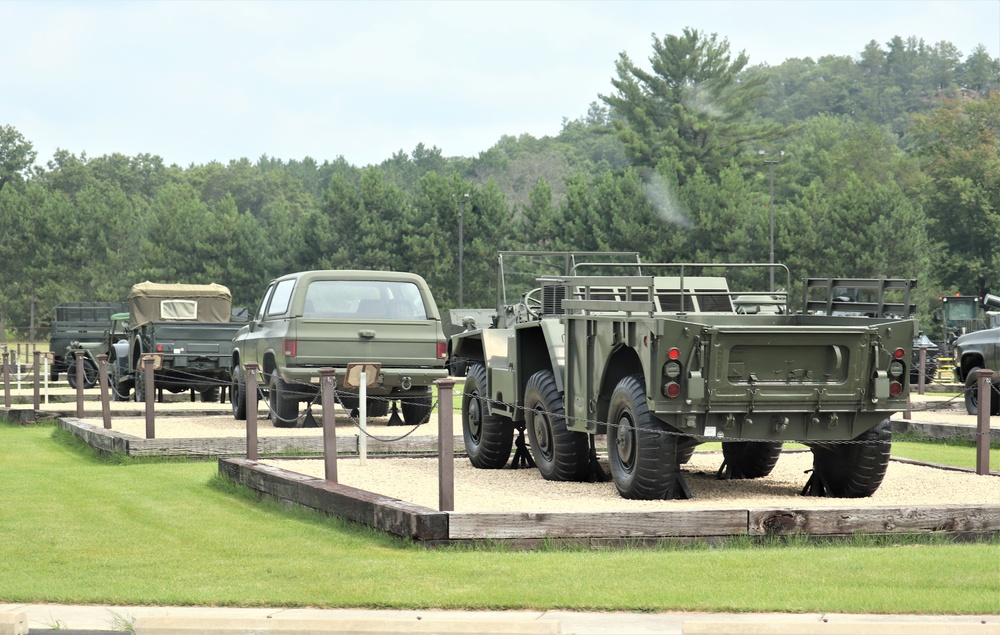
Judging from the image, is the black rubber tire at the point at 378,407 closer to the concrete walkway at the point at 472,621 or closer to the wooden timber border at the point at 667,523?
the wooden timber border at the point at 667,523

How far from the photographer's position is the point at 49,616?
750 cm

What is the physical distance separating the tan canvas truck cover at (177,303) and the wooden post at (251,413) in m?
17.4

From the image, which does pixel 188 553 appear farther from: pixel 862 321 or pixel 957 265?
pixel 957 265

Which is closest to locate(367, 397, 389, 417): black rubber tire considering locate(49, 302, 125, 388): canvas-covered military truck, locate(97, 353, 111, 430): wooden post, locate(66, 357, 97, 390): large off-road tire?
locate(97, 353, 111, 430): wooden post

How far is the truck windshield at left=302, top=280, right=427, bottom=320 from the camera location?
63.9 ft

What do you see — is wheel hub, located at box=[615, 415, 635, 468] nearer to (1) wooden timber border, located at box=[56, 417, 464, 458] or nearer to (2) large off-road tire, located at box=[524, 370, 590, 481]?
(2) large off-road tire, located at box=[524, 370, 590, 481]

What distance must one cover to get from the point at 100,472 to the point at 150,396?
7.58 feet

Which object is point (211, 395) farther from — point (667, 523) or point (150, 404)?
point (667, 523)

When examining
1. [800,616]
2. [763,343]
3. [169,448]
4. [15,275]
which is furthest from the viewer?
[15,275]

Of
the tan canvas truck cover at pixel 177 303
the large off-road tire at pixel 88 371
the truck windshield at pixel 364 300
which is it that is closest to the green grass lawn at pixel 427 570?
the truck windshield at pixel 364 300

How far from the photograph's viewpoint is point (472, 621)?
22.7 ft

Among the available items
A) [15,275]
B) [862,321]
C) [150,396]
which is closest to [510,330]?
[862,321]

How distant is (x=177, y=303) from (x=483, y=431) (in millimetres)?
19535

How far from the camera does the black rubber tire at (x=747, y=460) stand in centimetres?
1408
